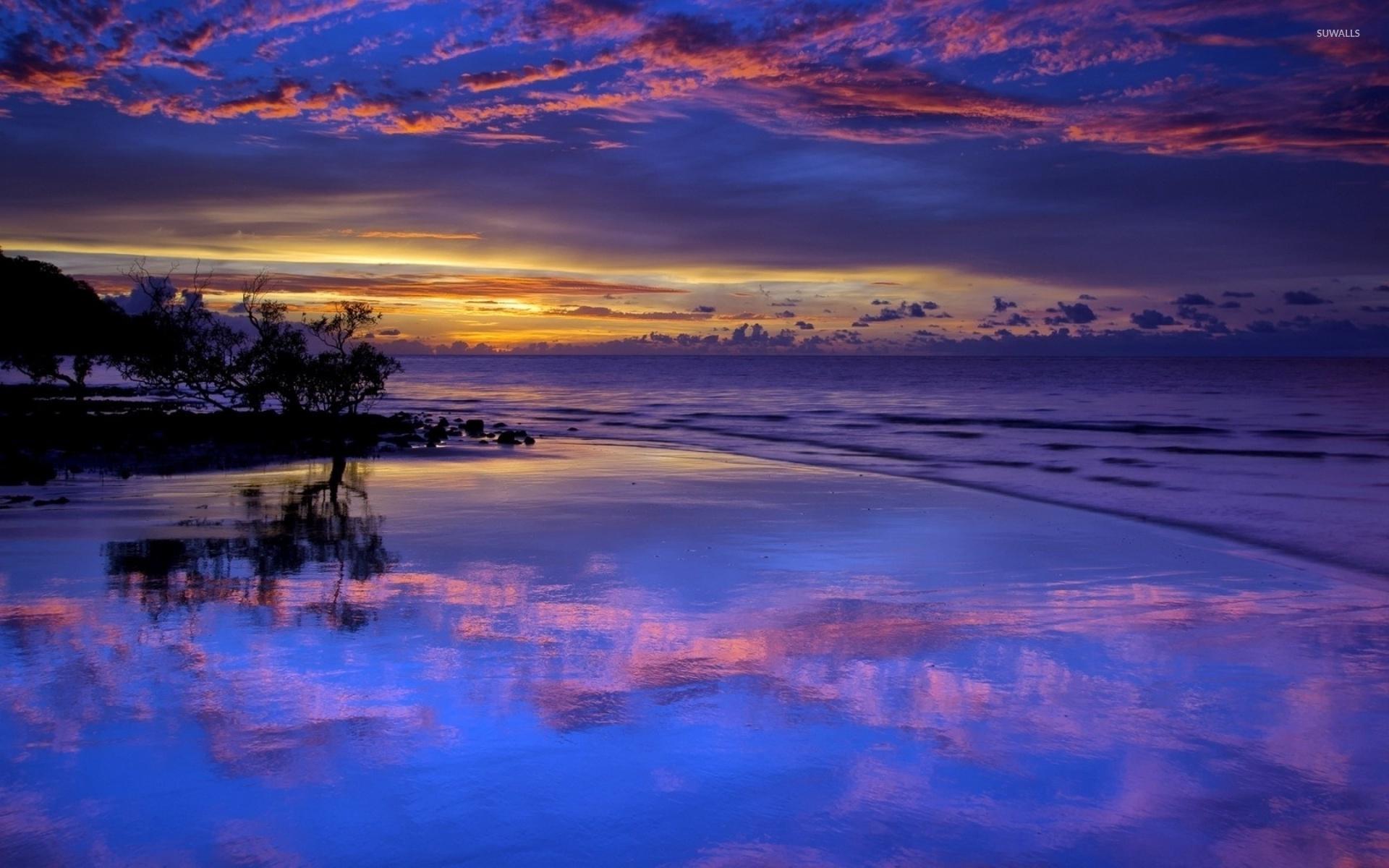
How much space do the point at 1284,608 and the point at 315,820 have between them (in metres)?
11.0

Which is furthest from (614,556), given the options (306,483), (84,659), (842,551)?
(306,483)

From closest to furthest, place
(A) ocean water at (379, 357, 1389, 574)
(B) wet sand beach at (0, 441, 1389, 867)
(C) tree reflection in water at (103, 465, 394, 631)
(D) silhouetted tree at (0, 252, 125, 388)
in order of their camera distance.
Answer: (B) wet sand beach at (0, 441, 1389, 867) → (C) tree reflection in water at (103, 465, 394, 631) → (A) ocean water at (379, 357, 1389, 574) → (D) silhouetted tree at (0, 252, 125, 388)

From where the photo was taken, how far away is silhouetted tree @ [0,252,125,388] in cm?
3938

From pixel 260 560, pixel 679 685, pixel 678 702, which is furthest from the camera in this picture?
pixel 260 560

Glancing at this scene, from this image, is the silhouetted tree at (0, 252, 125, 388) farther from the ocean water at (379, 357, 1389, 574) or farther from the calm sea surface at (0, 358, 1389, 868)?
the calm sea surface at (0, 358, 1389, 868)

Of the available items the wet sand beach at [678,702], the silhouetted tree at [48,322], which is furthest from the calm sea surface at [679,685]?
the silhouetted tree at [48,322]

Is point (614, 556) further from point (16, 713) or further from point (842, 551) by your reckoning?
point (16, 713)

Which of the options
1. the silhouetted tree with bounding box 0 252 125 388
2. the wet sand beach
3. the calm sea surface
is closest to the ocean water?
the calm sea surface

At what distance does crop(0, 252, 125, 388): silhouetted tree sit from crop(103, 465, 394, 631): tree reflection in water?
28.0m

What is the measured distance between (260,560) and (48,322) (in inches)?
1365

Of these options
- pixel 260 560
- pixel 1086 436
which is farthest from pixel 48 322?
pixel 1086 436

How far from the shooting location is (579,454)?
3238 cm

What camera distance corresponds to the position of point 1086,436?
47.3 meters

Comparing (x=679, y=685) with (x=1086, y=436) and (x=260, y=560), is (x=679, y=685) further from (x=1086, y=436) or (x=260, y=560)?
(x=1086, y=436)
